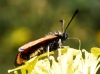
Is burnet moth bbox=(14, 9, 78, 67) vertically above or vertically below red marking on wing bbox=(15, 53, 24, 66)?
above

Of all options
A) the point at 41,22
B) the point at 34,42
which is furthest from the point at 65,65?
the point at 41,22

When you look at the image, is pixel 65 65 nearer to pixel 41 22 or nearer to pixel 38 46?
pixel 38 46

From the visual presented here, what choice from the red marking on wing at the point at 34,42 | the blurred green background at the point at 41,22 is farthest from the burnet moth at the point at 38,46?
the blurred green background at the point at 41,22

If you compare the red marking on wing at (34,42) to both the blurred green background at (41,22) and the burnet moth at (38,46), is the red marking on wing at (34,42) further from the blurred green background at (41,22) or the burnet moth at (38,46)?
the blurred green background at (41,22)

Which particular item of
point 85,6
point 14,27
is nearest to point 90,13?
point 85,6

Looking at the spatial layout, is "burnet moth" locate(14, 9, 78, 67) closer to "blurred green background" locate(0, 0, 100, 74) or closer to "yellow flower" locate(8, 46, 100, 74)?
"yellow flower" locate(8, 46, 100, 74)

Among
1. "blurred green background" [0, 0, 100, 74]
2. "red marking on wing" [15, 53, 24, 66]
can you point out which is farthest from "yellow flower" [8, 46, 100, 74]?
"blurred green background" [0, 0, 100, 74]
